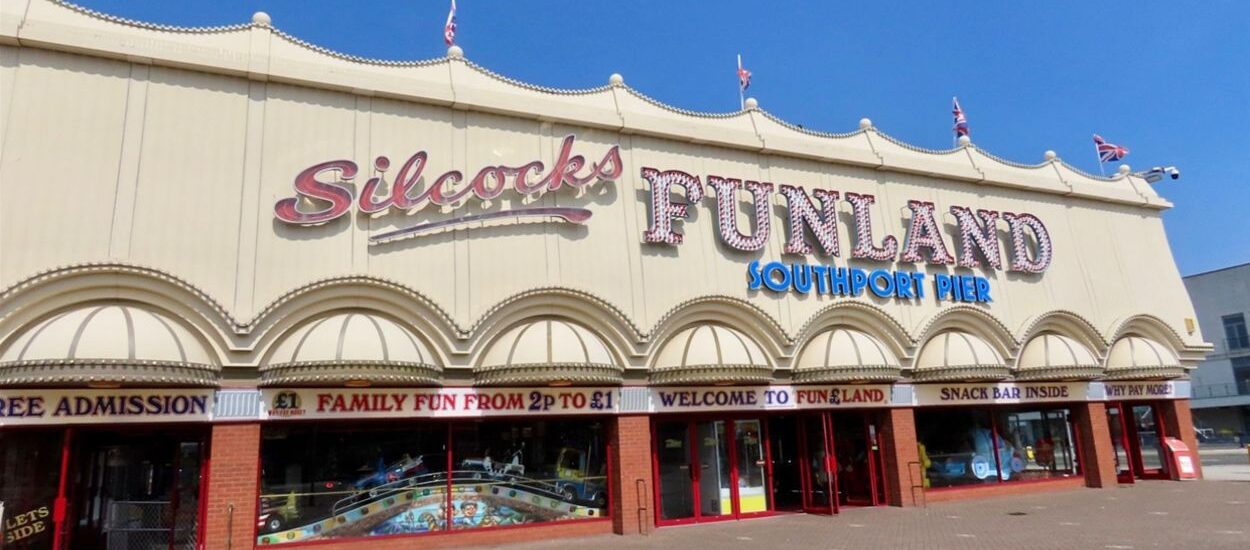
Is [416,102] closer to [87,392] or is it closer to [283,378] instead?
[283,378]

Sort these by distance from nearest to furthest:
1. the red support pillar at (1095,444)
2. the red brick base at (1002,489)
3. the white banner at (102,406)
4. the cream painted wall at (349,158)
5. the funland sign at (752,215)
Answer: the white banner at (102,406) < the cream painted wall at (349,158) < the funland sign at (752,215) < the red brick base at (1002,489) < the red support pillar at (1095,444)

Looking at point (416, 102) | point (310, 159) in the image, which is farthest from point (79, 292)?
point (416, 102)

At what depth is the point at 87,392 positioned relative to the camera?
12.9 m

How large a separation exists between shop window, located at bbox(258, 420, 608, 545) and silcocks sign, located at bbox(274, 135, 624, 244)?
4096mm

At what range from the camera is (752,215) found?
774 inches

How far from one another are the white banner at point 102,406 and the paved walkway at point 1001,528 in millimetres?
6402

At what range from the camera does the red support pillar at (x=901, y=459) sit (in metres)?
19.7

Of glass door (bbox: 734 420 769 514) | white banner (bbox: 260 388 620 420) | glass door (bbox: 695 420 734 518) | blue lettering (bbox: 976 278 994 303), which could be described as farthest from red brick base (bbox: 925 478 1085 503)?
white banner (bbox: 260 388 620 420)

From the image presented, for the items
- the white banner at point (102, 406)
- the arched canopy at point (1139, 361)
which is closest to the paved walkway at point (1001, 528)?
the arched canopy at point (1139, 361)

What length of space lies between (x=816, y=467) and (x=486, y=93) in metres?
12.3

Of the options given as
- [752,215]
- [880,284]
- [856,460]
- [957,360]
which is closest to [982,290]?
[957,360]

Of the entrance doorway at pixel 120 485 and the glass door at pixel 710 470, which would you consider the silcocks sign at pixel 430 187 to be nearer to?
the entrance doorway at pixel 120 485

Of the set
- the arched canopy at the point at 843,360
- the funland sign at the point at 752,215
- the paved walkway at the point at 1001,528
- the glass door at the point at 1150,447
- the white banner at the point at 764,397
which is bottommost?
the paved walkway at the point at 1001,528

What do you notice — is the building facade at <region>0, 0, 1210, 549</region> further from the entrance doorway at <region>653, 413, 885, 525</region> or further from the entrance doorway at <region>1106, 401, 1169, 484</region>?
the entrance doorway at <region>1106, 401, 1169, 484</region>
